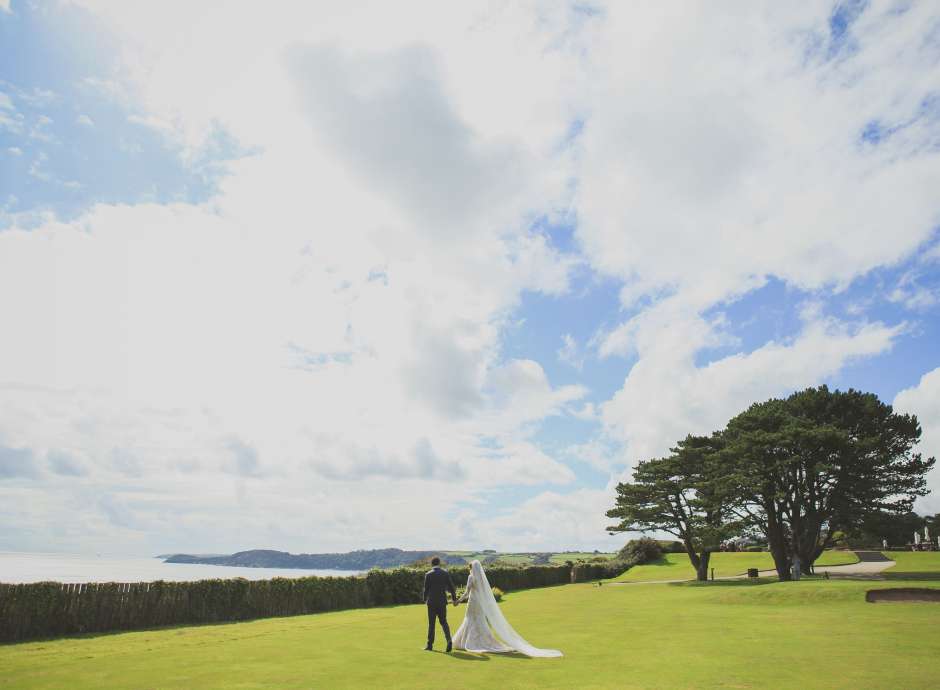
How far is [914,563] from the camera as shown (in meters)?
50.5

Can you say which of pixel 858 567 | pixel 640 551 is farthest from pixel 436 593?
pixel 640 551

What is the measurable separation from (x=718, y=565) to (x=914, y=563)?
18135 mm

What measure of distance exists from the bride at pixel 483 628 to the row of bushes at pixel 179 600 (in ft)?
49.8

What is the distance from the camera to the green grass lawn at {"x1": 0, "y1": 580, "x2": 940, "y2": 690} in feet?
Answer: 35.0

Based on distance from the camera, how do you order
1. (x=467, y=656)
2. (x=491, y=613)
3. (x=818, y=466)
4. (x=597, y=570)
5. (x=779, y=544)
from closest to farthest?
(x=467, y=656), (x=491, y=613), (x=818, y=466), (x=779, y=544), (x=597, y=570)

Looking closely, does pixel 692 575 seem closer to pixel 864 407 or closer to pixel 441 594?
pixel 864 407

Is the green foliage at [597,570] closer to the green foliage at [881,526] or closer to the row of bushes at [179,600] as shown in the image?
the green foliage at [881,526]

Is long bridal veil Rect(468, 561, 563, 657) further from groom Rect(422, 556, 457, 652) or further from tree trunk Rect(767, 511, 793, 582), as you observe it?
tree trunk Rect(767, 511, 793, 582)

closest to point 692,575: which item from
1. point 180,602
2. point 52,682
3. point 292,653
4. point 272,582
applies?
point 272,582

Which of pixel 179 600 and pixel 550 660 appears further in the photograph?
pixel 179 600

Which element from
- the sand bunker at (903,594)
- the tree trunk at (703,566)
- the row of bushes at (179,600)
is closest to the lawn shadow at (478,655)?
the row of bushes at (179,600)

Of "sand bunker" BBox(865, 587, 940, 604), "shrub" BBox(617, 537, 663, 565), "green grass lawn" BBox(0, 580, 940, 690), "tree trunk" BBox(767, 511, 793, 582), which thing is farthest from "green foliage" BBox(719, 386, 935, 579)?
"shrub" BBox(617, 537, 663, 565)

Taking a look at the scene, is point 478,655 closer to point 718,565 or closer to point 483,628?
point 483,628

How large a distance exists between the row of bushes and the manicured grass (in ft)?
116
